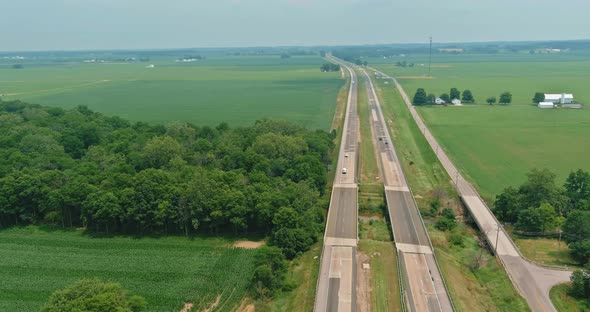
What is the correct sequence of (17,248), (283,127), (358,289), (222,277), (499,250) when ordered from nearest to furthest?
(358,289), (222,277), (499,250), (17,248), (283,127)

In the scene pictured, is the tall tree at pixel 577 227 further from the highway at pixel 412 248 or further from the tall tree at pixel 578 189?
the highway at pixel 412 248

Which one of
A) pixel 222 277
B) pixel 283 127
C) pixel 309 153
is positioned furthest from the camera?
pixel 283 127

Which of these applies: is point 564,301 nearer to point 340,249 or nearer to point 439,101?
point 340,249

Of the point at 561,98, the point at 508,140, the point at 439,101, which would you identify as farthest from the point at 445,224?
the point at 561,98

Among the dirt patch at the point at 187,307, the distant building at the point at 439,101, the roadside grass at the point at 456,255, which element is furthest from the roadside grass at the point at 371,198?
the distant building at the point at 439,101

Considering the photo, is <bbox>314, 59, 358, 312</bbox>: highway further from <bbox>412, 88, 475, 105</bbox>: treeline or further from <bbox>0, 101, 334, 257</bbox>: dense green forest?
<bbox>412, 88, 475, 105</bbox>: treeline

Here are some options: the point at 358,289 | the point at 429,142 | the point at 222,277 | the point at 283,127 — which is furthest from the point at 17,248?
the point at 429,142

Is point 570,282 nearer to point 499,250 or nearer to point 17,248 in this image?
point 499,250
